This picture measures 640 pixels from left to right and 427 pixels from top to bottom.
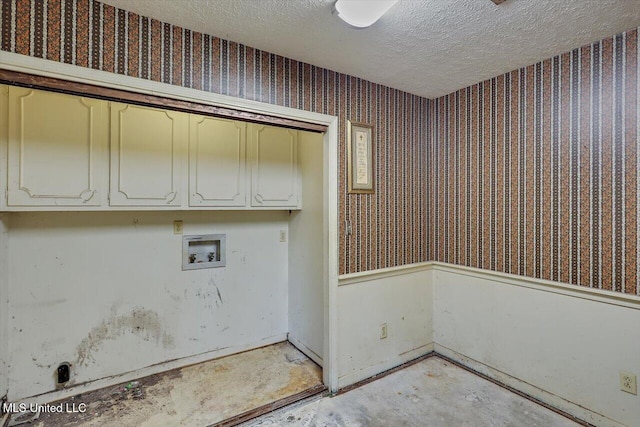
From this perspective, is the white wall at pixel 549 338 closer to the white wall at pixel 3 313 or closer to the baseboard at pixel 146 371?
the baseboard at pixel 146 371

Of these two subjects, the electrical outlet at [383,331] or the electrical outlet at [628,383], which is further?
the electrical outlet at [383,331]

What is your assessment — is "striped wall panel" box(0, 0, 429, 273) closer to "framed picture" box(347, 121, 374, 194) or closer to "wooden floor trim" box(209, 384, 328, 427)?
"framed picture" box(347, 121, 374, 194)

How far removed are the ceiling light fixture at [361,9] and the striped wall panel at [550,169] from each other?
1.40 metres

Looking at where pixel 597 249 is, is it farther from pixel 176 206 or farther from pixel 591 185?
pixel 176 206

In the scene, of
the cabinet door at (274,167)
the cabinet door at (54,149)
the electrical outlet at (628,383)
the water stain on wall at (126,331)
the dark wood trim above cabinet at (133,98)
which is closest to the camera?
the dark wood trim above cabinet at (133,98)

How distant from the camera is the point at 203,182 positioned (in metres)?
2.47

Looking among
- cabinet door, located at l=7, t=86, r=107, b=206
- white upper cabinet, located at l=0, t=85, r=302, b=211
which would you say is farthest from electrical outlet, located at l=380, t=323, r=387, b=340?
cabinet door, located at l=7, t=86, r=107, b=206

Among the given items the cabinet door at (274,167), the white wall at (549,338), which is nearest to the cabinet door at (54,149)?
the cabinet door at (274,167)

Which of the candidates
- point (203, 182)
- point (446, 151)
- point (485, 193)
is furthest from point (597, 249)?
point (203, 182)

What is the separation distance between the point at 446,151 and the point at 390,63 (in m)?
1.03

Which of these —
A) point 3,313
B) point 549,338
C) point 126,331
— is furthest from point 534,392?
point 3,313

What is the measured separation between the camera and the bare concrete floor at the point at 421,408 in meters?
1.91

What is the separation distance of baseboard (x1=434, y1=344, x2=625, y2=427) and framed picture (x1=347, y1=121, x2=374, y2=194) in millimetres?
1628

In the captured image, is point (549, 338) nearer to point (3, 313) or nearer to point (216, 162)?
point (216, 162)
